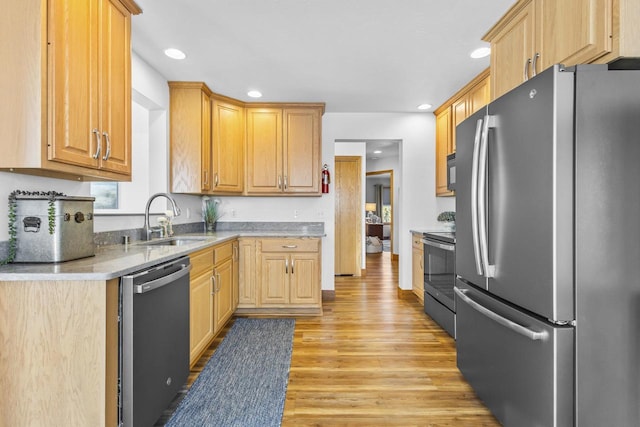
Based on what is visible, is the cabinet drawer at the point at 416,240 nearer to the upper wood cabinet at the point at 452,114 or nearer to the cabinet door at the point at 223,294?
the upper wood cabinet at the point at 452,114

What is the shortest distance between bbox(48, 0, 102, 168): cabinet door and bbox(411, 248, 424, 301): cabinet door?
11.0 feet

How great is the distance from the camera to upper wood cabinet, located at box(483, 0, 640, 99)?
1274mm

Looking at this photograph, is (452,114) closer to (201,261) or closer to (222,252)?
(222,252)

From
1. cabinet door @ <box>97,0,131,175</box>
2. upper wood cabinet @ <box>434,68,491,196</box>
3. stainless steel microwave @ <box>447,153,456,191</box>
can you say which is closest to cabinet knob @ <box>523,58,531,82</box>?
upper wood cabinet @ <box>434,68,491,196</box>

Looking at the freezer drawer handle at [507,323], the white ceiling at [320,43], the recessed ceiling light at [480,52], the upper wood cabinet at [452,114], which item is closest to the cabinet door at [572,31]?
the white ceiling at [320,43]

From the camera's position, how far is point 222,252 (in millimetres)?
3020

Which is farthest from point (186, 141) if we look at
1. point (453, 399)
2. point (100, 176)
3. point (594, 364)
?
point (594, 364)

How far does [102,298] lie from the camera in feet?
4.44

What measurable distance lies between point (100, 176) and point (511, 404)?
235 cm

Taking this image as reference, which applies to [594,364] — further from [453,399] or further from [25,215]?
[25,215]

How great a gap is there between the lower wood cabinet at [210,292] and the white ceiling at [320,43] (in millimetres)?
1577

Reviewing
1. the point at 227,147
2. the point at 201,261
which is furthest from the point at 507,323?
the point at 227,147

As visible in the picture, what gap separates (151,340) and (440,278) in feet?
8.40

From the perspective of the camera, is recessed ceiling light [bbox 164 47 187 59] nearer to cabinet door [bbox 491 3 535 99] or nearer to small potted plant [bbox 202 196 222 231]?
small potted plant [bbox 202 196 222 231]
